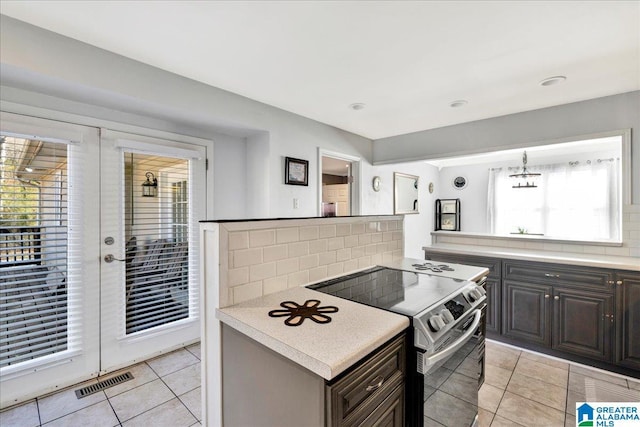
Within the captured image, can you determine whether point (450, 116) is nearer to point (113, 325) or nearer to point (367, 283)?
point (367, 283)

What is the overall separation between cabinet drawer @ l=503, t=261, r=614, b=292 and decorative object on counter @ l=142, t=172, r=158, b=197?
3.33 metres

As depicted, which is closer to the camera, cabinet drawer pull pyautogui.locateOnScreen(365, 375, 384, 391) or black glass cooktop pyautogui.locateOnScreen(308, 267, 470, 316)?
cabinet drawer pull pyautogui.locateOnScreen(365, 375, 384, 391)

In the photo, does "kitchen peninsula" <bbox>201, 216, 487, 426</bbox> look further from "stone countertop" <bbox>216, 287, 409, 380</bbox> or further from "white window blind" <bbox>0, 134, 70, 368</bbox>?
"white window blind" <bbox>0, 134, 70, 368</bbox>

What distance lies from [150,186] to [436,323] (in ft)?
8.14

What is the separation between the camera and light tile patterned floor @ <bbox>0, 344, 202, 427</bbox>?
178 cm

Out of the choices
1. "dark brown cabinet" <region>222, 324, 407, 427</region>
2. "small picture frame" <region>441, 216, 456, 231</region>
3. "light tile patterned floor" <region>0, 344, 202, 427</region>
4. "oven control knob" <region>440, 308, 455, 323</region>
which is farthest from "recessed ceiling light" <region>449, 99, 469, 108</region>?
"small picture frame" <region>441, 216, 456, 231</region>

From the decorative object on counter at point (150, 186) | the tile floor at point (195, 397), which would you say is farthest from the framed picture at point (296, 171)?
the tile floor at point (195, 397)

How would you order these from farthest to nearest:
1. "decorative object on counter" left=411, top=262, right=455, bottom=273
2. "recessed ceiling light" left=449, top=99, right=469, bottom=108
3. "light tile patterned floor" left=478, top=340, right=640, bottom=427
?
"recessed ceiling light" left=449, top=99, right=469, bottom=108
"decorative object on counter" left=411, top=262, right=455, bottom=273
"light tile patterned floor" left=478, top=340, right=640, bottom=427

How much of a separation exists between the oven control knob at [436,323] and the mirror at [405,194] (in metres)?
3.62

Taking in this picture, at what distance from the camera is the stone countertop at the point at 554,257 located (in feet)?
7.57

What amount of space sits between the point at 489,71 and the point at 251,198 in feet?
8.05

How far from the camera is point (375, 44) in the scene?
187 centimetres

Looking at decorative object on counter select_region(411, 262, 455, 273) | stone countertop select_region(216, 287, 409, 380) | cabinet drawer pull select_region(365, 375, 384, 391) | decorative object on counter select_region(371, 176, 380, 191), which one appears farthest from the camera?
decorative object on counter select_region(371, 176, 380, 191)

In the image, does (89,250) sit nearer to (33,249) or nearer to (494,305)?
(33,249)
